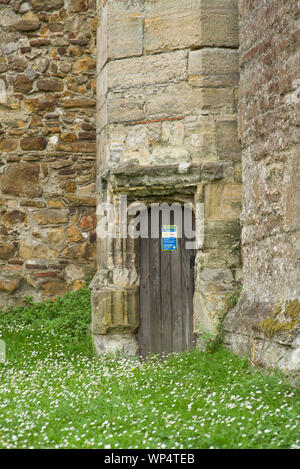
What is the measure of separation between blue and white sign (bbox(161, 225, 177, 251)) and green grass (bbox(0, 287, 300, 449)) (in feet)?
4.37

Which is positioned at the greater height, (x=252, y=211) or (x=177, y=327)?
(x=252, y=211)

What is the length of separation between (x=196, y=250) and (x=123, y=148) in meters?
1.34

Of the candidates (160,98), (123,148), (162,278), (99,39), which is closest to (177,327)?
(162,278)

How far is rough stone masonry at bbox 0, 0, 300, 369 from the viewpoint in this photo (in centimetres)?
489

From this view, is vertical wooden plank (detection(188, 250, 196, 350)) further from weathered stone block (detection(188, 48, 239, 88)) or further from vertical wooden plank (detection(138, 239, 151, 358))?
weathered stone block (detection(188, 48, 239, 88))

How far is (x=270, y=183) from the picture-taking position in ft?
16.6

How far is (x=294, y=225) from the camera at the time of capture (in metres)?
4.55

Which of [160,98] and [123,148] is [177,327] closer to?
[123,148]

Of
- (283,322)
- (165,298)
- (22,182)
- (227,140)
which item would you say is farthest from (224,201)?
(22,182)

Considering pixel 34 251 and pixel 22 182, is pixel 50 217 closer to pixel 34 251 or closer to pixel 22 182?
pixel 34 251

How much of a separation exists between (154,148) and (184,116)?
45 cm

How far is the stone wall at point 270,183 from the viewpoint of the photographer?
454 cm
